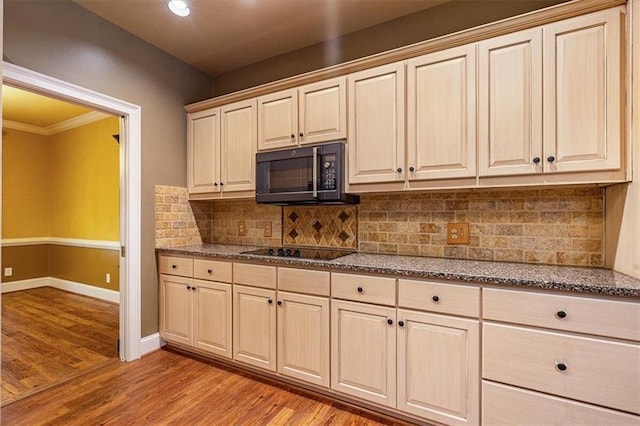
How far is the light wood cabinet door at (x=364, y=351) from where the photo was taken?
1.83 meters

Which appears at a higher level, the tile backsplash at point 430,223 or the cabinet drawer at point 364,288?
the tile backsplash at point 430,223

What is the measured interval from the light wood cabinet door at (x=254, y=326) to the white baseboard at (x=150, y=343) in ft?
2.96

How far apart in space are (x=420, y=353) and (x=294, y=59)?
260 cm

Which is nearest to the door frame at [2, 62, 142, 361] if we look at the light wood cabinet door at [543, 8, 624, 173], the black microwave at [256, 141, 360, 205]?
the black microwave at [256, 141, 360, 205]

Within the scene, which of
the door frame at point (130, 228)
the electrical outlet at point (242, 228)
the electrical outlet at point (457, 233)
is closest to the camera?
the electrical outlet at point (457, 233)

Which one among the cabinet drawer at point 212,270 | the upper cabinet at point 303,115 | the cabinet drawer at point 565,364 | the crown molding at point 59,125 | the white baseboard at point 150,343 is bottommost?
the white baseboard at point 150,343

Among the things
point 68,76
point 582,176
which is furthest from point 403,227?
point 68,76

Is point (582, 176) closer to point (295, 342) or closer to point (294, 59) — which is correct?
point (295, 342)

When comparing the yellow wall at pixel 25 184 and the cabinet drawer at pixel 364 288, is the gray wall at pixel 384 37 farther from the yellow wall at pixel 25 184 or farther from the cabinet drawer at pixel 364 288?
the yellow wall at pixel 25 184

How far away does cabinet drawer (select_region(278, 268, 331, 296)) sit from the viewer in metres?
2.03

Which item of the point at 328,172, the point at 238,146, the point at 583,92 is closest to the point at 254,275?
the point at 328,172

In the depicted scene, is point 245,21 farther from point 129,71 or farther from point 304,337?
point 304,337

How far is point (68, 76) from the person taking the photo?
7.26 feet

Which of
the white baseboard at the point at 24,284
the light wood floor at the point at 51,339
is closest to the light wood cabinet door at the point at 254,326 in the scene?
the light wood floor at the point at 51,339
